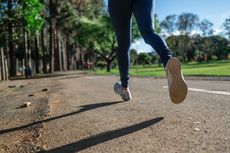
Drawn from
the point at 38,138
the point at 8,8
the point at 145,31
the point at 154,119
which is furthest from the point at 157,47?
the point at 8,8

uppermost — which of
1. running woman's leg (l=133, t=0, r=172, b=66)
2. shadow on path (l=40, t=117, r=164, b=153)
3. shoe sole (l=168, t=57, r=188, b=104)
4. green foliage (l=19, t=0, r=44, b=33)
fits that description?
green foliage (l=19, t=0, r=44, b=33)

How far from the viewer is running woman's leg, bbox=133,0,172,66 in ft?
13.6

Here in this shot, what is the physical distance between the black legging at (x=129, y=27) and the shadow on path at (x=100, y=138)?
2.80 ft

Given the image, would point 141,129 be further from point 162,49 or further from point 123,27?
point 123,27

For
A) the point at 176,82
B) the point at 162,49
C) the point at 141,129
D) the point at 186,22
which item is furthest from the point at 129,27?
the point at 186,22

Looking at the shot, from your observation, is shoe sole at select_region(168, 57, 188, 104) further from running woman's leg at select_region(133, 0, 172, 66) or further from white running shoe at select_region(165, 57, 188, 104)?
running woman's leg at select_region(133, 0, 172, 66)

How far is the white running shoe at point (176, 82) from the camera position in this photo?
3885 mm

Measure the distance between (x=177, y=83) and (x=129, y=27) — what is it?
136 cm

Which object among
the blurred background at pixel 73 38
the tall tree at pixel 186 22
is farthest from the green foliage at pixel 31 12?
the tall tree at pixel 186 22

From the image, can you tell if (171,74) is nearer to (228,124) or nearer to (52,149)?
(228,124)

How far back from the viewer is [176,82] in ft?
12.7

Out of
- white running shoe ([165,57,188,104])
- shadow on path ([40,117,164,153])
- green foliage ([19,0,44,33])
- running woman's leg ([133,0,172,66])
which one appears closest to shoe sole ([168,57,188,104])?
white running shoe ([165,57,188,104])

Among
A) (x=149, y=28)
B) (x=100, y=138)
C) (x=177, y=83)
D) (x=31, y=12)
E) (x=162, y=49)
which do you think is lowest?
(x=100, y=138)

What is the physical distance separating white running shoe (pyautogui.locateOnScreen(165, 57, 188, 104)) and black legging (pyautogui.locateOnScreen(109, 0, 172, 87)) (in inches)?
7.3
